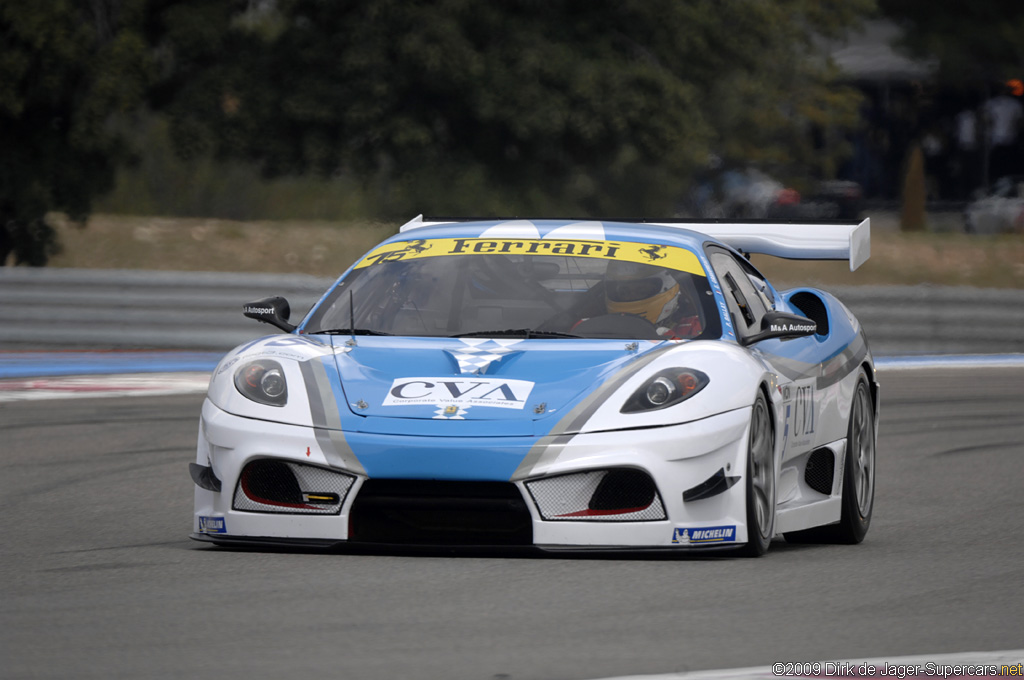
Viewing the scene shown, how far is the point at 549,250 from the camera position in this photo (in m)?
7.51

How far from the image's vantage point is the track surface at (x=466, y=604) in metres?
4.75

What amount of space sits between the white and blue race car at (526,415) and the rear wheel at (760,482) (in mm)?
13

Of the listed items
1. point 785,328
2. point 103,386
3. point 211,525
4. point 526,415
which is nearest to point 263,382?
point 211,525

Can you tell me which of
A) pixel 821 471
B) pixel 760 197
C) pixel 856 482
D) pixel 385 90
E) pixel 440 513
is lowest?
pixel 760 197

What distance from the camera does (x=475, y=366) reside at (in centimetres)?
650

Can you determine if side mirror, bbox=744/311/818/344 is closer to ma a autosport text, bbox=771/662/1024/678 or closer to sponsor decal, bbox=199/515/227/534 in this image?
sponsor decal, bbox=199/515/227/534

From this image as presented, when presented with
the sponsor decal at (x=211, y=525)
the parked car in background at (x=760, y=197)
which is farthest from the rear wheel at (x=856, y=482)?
the parked car in background at (x=760, y=197)

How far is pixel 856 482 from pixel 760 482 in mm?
1409

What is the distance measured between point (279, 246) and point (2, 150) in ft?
18.9

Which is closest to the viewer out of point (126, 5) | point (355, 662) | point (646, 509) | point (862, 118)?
point (355, 662)

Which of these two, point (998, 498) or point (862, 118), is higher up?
point (998, 498)

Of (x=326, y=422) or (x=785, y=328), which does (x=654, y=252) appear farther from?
(x=326, y=422)

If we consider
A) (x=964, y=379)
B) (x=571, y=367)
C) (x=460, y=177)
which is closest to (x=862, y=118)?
(x=460, y=177)

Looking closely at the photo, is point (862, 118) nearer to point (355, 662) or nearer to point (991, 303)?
point (991, 303)
